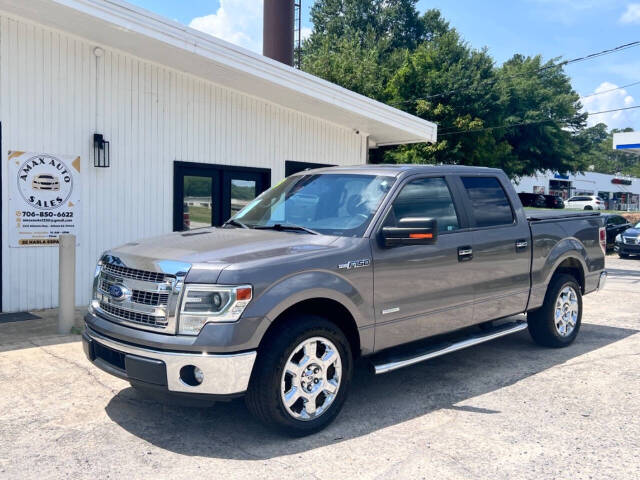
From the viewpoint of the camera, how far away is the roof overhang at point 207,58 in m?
7.54

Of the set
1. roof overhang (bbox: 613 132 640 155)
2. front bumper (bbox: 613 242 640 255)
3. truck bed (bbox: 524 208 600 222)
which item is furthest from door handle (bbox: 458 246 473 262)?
roof overhang (bbox: 613 132 640 155)

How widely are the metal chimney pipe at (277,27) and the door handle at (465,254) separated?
10310mm

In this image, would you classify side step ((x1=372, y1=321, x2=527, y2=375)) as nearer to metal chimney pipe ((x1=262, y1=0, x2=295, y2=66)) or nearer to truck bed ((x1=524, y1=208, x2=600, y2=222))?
truck bed ((x1=524, y1=208, x2=600, y2=222))

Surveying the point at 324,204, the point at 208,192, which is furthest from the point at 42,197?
the point at 324,204

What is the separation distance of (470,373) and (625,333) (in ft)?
10.2

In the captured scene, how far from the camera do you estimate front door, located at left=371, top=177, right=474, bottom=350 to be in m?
4.63

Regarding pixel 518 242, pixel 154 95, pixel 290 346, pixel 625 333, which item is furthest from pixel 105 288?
pixel 625 333

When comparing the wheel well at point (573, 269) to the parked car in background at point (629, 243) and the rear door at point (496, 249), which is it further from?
the parked car in background at point (629, 243)

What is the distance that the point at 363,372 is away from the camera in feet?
18.8

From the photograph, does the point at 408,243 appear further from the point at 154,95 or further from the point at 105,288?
the point at 154,95

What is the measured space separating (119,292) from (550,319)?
4622 mm

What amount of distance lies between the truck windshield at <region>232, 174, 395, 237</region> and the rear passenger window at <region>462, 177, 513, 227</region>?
1102mm

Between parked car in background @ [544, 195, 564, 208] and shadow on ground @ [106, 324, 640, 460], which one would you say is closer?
shadow on ground @ [106, 324, 640, 460]

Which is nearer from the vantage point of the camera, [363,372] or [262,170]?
[363,372]
